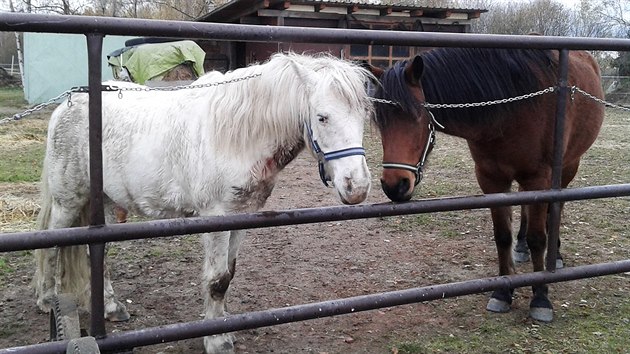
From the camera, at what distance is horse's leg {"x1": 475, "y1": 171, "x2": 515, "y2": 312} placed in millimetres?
3521

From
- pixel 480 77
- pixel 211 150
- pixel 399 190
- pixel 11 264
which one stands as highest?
pixel 480 77

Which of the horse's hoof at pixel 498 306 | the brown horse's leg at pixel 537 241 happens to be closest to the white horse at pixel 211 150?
the brown horse's leg at pixel 537 241

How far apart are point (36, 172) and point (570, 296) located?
6933mm

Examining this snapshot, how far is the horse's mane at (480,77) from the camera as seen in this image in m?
3.01

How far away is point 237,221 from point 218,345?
3.82 ft

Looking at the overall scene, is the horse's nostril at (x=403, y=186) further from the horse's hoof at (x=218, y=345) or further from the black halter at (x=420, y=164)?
the horse's hoof at (x=218, y=345)

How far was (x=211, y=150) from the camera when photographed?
275cm

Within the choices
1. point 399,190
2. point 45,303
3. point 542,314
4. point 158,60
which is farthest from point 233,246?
point 158,60

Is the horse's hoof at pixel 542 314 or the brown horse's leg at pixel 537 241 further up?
the brown horse's leg at pixel 537 241

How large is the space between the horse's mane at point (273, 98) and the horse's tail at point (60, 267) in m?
1.25

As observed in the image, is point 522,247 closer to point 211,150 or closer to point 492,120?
point 492,120

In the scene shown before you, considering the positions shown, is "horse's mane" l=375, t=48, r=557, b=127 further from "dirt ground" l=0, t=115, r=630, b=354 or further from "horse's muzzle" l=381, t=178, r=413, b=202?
"dirt ground" l=0, t=115, r=630, b=354

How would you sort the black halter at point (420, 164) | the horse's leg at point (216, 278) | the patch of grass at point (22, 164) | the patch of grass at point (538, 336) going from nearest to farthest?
the black halter at point (420, 164) → the horse's leg at point (216, 278) → the patch of grass at point (538, 336) → the patch of grass at point (22, 164)

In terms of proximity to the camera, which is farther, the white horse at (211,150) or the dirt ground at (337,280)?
the dirt ground at (337,280)
